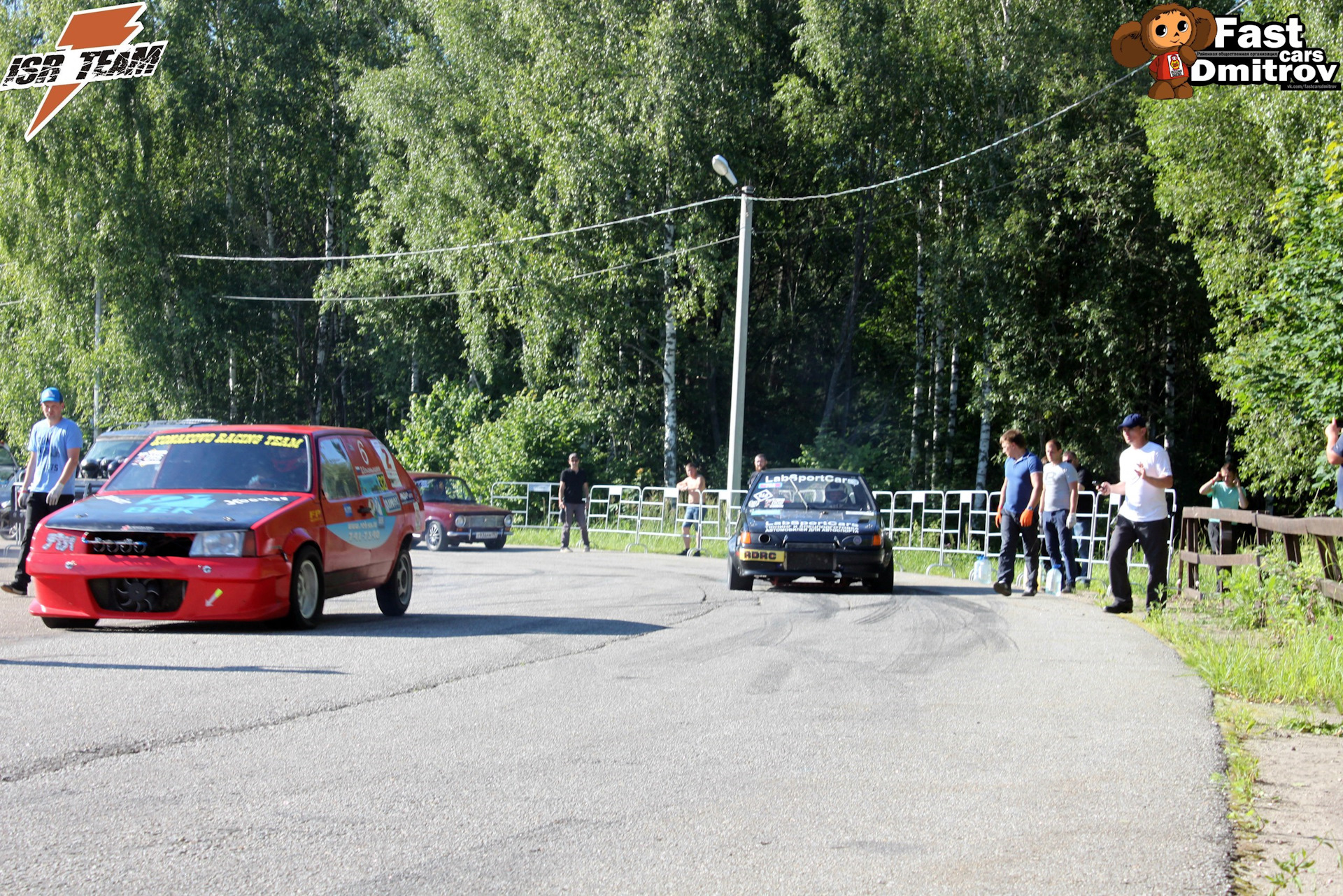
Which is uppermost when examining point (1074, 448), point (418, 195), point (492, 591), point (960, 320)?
point (418, 195)

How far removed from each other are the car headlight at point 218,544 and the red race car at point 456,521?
16.5 meters

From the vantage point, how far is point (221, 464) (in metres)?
11.1

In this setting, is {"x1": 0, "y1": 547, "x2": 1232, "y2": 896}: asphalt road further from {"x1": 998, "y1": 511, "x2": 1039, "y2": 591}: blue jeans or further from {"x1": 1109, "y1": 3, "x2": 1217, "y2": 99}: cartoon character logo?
{"x1": 1109, "y1": 3, "x2": 1217, "y2": 99}: cartoon character logo

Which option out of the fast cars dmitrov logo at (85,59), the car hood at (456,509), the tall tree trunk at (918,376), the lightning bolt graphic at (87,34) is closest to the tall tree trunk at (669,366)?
the tall tree trunk at (918,376)

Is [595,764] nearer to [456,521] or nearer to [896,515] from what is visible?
[896,515]

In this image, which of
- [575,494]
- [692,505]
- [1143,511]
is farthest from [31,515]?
[692,505]

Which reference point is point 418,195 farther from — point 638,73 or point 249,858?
point 249,858

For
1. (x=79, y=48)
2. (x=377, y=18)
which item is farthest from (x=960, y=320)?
(x=79, y=48)

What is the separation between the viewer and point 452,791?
205 inches

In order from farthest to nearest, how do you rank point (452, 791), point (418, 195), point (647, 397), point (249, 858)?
point (418, 195), point (647, 397), point (452, 791), point (249, 858)

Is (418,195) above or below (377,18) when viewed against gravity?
below

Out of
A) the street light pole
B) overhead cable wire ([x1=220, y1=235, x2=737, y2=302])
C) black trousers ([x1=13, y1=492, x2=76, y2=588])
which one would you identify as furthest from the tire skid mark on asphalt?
overhead cable wire ([x1=220, y1=235, x2=737, y2=302])

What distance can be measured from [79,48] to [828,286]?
2516 cm

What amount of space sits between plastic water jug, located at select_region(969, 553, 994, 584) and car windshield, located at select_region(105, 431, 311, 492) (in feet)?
A: 34.2
